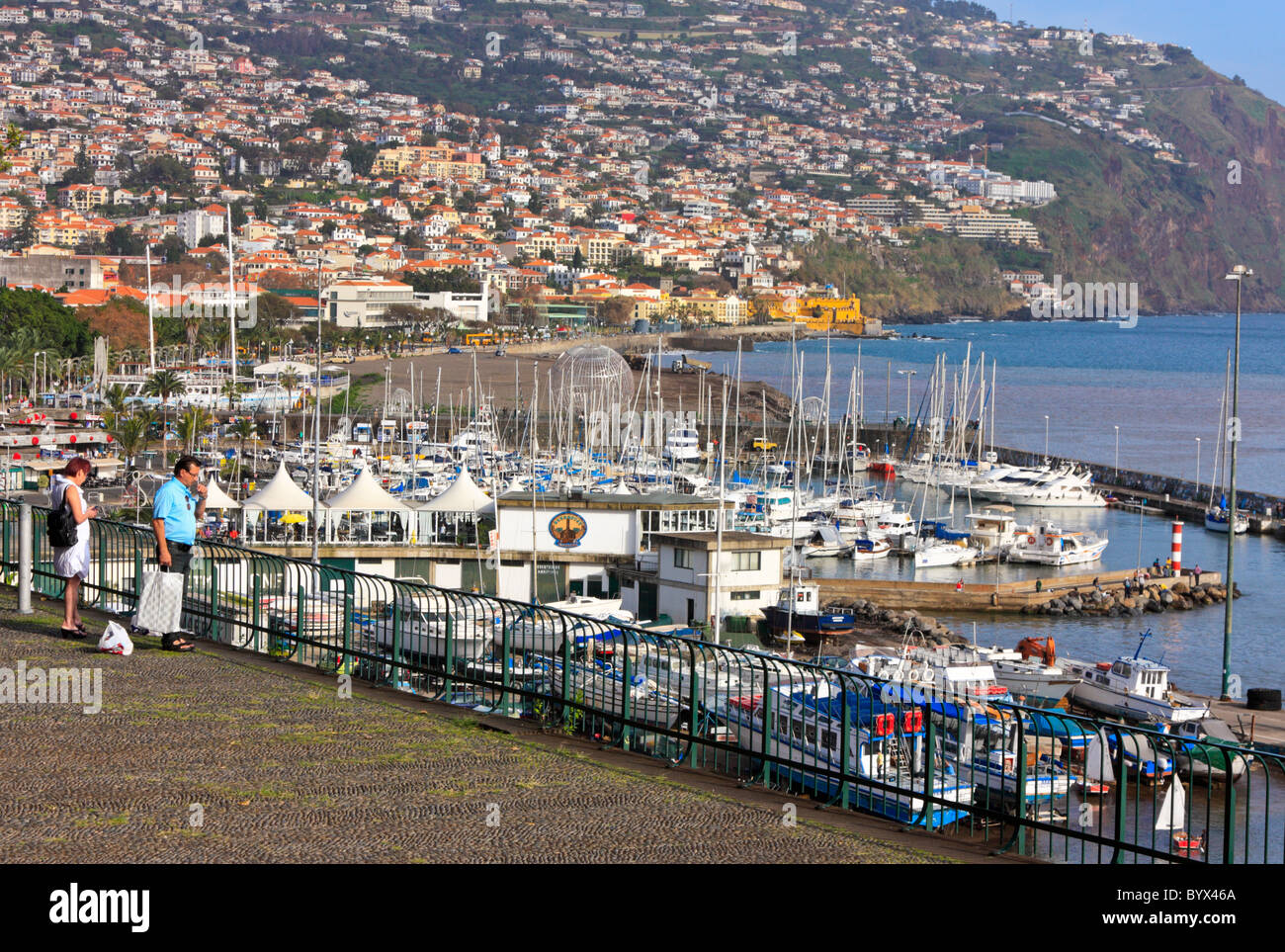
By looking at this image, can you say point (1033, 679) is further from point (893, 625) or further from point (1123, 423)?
point (1123, 423)

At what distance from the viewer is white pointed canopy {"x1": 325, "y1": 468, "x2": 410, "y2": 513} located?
87.8 ft

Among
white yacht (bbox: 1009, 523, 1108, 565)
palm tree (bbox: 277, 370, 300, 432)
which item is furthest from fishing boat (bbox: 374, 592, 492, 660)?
palm tree (bbox: 277, 370, 300, 432)

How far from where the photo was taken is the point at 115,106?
193375 mm

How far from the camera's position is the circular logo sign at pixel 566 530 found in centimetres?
2570

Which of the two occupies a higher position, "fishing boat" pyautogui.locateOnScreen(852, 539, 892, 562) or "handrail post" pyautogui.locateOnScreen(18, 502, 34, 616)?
"handrail post" pyautogui.locateOnScreen(18, 502, 34, 616)

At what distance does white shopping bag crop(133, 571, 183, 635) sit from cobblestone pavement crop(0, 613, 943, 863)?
2.23 ft

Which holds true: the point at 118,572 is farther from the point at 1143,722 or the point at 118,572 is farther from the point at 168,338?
the point at 168,338

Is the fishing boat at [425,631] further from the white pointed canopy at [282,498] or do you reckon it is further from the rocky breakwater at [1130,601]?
the rocky breakwater at [1130,601]

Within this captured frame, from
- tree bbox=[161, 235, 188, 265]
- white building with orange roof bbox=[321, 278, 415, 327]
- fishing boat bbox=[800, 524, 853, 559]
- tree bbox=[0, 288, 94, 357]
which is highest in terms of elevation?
tree bbox=[161, 235, 188, 265]

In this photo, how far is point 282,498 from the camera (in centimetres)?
2748

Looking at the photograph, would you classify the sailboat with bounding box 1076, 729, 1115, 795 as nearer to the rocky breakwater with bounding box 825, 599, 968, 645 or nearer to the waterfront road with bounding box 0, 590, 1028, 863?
the waterfront road with bounding box 0, 590, 1028, 863

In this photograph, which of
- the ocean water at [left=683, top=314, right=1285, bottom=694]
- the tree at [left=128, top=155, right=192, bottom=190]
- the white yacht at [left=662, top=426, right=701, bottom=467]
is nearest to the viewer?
the ocean water at [left=683, top=314, right=1285, bottom=694]
